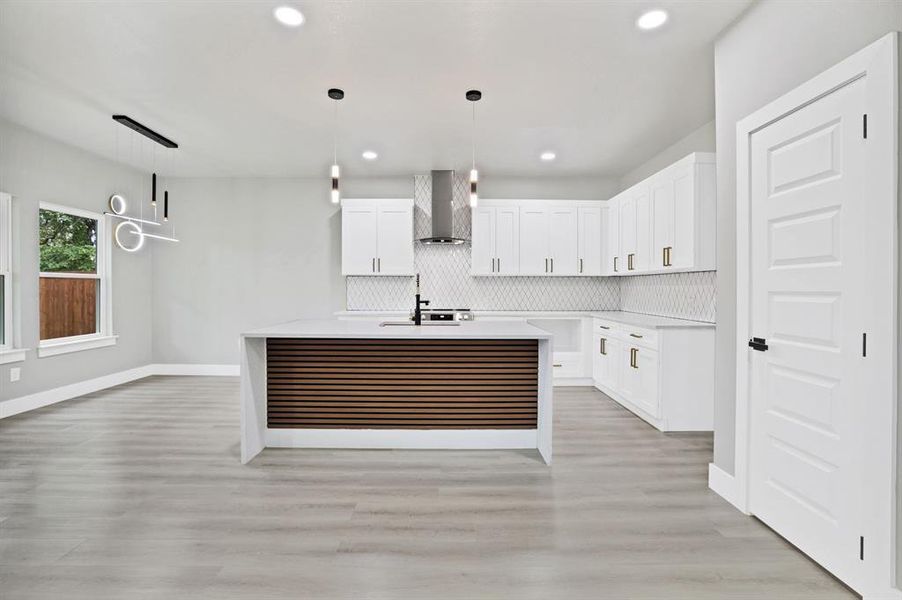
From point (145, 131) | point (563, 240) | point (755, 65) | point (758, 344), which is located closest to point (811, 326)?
point (758, 344)

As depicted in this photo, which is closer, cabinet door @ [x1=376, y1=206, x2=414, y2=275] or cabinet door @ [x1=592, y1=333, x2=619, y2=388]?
cabinet door @ [x1=592, y1=333, x2=619, y2=388]

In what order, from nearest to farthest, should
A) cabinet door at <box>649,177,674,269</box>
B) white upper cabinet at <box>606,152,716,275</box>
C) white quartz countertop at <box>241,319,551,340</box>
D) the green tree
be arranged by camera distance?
white quartz countertop at <box>241,319,551,340</box> < white upper cabinet at <box>606,152,716,275</box> < cabinet door at <box>649,177,674,269</box> < the green tree

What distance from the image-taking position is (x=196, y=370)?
6.37m

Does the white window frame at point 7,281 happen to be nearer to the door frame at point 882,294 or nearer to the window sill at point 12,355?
the window sill at point 12,355

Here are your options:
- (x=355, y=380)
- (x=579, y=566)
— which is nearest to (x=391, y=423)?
(x=355, y=380)

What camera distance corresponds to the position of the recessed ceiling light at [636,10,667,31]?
2.55 meters

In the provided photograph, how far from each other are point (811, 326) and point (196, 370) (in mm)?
6864

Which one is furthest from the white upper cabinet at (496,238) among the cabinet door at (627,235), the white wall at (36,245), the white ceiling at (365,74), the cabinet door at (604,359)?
the white wall at (36,245)

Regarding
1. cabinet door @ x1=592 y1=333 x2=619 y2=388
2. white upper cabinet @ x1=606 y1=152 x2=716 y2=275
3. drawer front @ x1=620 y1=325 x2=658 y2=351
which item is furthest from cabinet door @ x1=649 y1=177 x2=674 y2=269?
cabinet door @ x1=592 y1=333 x2=619 y2=388

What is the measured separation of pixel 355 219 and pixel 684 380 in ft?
14.0

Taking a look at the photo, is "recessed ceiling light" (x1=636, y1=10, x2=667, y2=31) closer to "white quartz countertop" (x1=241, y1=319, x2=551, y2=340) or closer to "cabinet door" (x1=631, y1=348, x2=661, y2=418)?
"white quartz countertop" (x1=241, y1=319, x2=551, y2=340)

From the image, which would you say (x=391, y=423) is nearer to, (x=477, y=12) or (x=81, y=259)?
(x=477, y=12)

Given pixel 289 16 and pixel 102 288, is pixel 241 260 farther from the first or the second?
pixel 289 16

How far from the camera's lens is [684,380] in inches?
157
